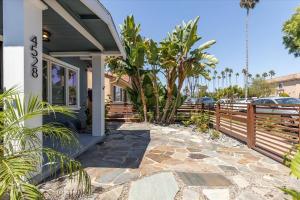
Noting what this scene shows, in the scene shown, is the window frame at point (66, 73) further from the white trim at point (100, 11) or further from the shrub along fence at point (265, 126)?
the shrub along fence at point (265, 126)

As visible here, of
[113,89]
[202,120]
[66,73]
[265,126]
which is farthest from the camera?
[113,89]

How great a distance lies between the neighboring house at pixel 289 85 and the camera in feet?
122

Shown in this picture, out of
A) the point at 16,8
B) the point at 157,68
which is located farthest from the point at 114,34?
the point at 157,68

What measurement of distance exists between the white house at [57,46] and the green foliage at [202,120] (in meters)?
4.66

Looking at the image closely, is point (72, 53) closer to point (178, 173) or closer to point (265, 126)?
point (178, 173)

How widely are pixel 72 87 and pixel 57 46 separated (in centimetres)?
260

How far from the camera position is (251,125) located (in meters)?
6.75

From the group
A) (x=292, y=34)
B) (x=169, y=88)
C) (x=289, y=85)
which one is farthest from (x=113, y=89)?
(x=289, y=85)

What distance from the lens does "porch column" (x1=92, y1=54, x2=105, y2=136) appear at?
8102mm

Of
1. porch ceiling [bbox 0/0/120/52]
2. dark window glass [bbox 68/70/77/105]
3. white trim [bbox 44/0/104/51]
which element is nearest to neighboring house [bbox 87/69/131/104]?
dark window glass [bbox 68/70/77/105]

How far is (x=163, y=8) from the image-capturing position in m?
14.8

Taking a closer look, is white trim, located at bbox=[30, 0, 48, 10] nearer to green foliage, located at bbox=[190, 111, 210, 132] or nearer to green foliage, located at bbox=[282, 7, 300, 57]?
green foliage, located at bbox=[190, 111, 210, 132]

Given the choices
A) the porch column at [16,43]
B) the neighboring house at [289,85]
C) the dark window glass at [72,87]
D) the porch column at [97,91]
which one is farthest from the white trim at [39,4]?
the neighboring house at [289,85]

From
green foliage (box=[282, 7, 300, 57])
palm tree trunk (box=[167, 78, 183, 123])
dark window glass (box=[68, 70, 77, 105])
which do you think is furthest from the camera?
green foliage (box=[282, 7, 300, 57])
